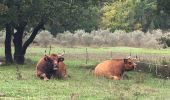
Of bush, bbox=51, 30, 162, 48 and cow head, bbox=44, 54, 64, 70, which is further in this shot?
bush, bbox=51, 30, 162, 48

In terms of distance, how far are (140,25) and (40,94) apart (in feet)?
246

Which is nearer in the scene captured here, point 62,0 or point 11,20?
point 11,20

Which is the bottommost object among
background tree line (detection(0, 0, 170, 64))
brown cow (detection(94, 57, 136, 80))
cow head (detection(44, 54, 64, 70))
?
brown cow (detection(94, 57, 136, 80))

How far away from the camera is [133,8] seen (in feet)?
292

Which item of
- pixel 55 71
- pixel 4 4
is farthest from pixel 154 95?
pixel 4 4

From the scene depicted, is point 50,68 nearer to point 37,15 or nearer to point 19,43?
point 37,15

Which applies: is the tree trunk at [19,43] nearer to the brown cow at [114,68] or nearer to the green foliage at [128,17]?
the brown cow at [114,68]

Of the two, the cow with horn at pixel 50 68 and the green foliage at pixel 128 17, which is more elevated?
the green foliage at pixel 128 17

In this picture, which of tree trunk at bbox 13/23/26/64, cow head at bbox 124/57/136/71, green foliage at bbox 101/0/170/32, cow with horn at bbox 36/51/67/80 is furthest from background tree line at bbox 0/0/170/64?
green foliage at bbox 101/0/170/32

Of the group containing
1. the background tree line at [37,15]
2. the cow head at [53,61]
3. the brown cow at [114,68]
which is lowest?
the brown cow at [114,68]

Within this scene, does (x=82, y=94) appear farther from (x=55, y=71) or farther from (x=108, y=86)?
(x=55, y=71)

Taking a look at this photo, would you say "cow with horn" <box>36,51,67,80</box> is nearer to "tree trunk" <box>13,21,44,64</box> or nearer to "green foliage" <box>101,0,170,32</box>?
"tree trunk" <box>13,21,44,64</box>

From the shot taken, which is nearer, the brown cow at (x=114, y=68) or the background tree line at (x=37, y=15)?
the brown cow at (x=114, y=68)

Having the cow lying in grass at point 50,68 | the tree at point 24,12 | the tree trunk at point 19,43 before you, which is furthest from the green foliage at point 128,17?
the cow lying in grass at point 50,68
